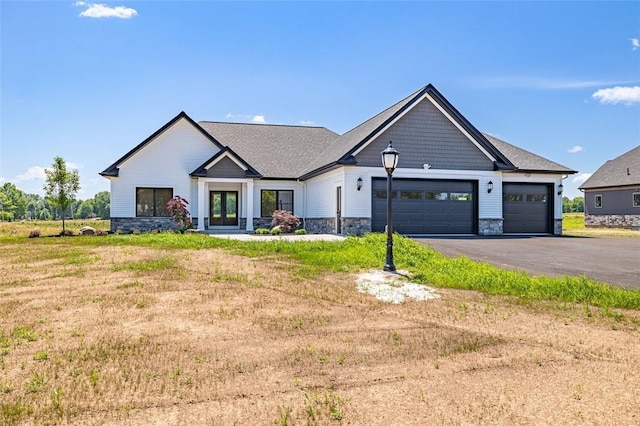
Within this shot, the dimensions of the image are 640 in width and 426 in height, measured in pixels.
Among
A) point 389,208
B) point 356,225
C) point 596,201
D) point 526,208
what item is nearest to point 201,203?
point 356,225

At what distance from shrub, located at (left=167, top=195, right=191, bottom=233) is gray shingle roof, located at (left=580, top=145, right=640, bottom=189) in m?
31.9

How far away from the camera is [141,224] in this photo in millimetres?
22922

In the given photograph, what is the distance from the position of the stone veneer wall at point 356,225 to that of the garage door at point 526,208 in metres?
7.58

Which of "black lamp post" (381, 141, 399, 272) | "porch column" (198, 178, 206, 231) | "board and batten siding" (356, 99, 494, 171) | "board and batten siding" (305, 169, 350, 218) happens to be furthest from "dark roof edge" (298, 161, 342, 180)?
"black lamp post" (381, 141, 399, 272)

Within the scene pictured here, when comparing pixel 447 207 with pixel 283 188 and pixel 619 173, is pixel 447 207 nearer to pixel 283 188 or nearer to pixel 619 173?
pixel 283 188

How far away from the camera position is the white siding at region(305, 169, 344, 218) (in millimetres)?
19680

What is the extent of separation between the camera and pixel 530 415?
11.8 ft

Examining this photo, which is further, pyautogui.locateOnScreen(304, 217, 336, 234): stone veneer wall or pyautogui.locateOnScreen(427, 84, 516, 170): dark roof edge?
pyautogui.locateOnScreen(304, 217, 336, 234): stone veneer wall

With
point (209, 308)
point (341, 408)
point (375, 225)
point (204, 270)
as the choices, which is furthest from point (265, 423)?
point (375, 225)

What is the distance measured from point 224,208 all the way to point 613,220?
99.6ft

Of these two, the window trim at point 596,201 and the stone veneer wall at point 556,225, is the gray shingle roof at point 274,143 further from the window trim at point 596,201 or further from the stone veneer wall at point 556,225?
the window trim at point 596,201

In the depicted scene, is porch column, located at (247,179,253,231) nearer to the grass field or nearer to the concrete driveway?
the concrete driveway

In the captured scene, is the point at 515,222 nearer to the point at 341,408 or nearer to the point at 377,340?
the point at 377,340

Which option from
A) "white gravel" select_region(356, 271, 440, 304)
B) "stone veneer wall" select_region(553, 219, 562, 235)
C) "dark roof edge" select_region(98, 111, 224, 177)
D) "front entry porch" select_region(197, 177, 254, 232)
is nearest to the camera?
"white gravel" select_region(356, 271, 440, 304)
